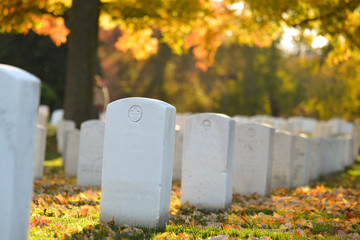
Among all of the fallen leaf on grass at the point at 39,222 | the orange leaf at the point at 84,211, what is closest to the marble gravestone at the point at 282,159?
the orange leaf at the point at 84,211

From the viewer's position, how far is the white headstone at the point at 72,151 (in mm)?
11438

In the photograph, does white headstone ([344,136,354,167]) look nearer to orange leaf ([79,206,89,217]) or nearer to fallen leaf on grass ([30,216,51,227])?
orange leaf ([79,206,89,217])

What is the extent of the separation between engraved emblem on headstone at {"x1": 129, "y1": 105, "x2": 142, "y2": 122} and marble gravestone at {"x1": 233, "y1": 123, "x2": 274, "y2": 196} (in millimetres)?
3856

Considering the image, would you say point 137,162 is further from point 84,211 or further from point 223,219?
point 223,219

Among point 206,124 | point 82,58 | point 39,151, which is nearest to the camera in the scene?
point 206,124

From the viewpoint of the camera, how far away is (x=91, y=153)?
9.72 metres

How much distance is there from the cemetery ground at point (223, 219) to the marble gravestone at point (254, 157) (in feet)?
1.16

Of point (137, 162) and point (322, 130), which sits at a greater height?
point (322, 130)

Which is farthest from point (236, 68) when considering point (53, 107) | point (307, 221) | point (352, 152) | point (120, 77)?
point (307, 221)

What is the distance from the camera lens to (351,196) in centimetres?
933

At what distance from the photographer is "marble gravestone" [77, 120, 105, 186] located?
31.6 feet

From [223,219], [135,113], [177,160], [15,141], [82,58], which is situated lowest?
[223,219]

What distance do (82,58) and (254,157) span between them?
25.3 feet

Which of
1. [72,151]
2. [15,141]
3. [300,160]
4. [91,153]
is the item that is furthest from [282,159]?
[15,141]
